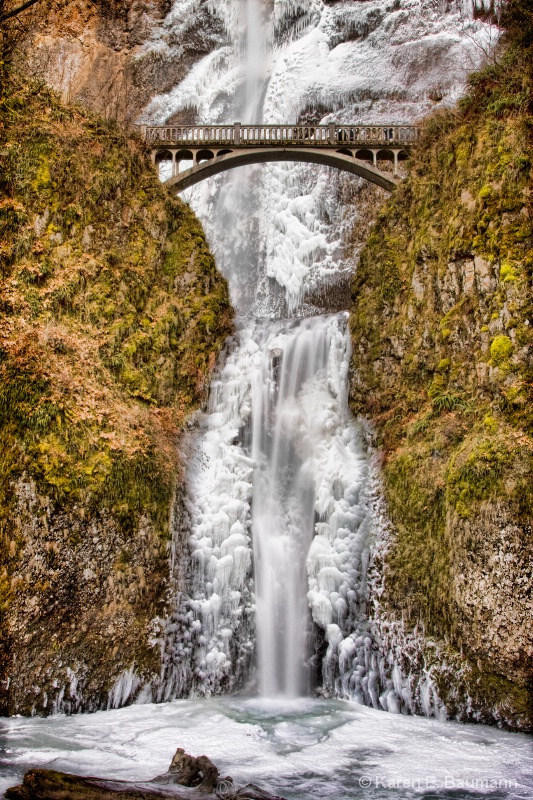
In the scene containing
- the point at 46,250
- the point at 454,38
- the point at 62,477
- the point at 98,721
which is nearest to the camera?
the point at 98,721

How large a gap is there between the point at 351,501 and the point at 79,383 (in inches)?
223

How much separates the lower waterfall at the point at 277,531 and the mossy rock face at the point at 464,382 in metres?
0.75

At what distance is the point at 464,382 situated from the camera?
13.3 metres

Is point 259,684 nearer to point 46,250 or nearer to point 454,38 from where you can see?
point 46,250

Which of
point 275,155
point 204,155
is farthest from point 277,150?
point 204,155

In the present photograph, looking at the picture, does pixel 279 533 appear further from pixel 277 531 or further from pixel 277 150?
pixel 277 150

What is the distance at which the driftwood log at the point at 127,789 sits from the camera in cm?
754

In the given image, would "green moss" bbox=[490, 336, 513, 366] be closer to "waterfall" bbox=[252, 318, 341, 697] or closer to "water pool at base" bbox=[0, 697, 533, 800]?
"waterfall" bbox=[252, 318, 341, 697]

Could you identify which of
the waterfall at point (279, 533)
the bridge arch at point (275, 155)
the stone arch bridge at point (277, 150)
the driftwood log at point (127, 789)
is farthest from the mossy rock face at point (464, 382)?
the driftwood log at point (127, 789)

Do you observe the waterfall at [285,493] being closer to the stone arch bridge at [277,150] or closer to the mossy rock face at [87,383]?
the mossy rock face at [87,383]

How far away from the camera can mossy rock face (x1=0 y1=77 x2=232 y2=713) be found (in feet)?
38.4

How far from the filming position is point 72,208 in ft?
49.8

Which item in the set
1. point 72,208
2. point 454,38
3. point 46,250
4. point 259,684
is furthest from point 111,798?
point 454,38

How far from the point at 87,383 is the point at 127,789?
7.67 meters
